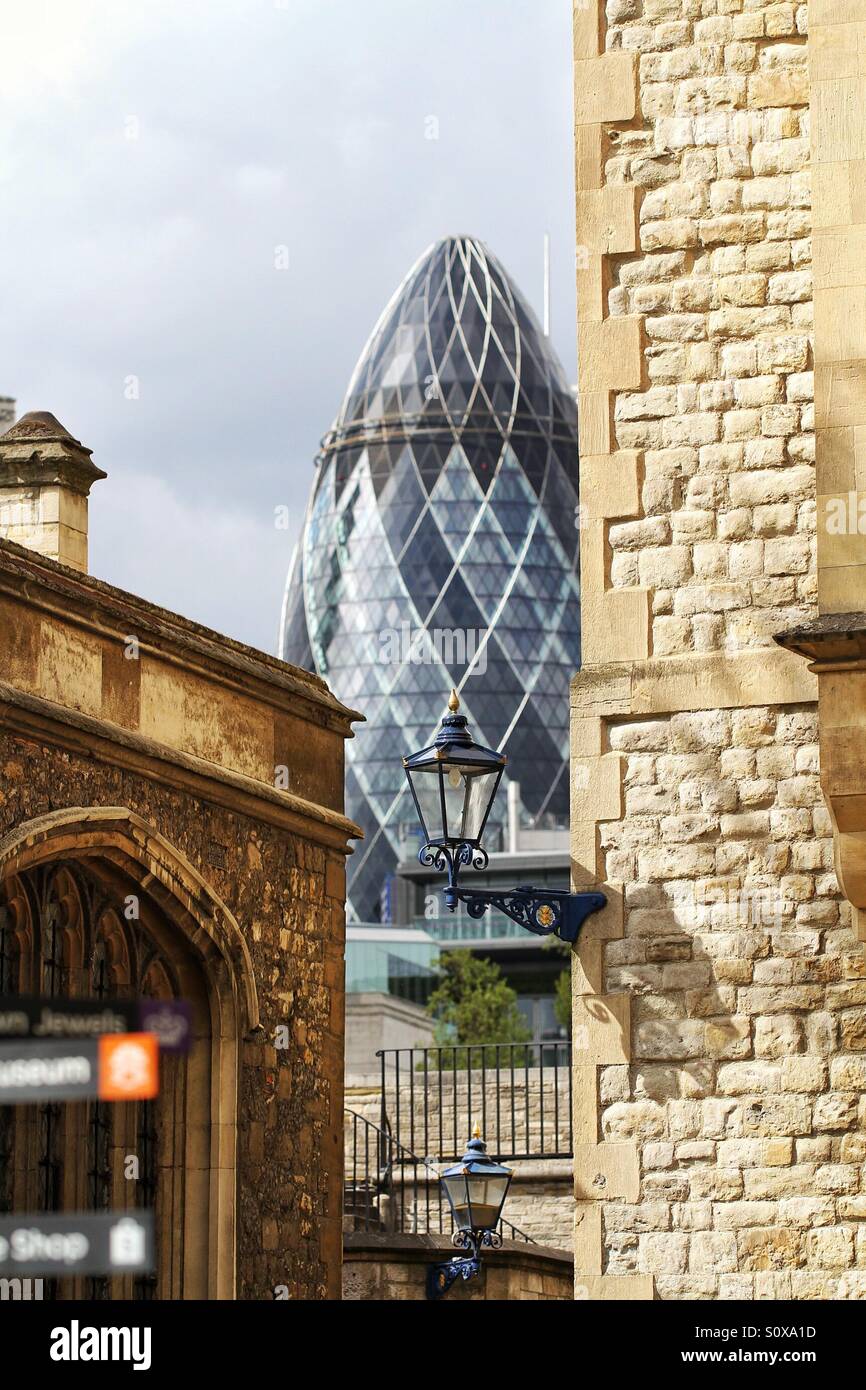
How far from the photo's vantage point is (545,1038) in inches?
2630

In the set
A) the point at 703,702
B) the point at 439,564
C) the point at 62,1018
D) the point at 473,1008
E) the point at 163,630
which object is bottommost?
the point at 62,1018

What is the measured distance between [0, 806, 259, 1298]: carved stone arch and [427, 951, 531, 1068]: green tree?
36.0 metres

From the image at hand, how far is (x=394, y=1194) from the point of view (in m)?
20.2

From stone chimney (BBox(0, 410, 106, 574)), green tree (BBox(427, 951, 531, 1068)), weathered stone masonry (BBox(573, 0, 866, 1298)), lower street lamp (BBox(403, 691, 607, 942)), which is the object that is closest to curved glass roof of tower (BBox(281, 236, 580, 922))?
green tree (BBox(427, 951, 531, 1068))

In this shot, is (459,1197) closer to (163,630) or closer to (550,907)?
(163,630)

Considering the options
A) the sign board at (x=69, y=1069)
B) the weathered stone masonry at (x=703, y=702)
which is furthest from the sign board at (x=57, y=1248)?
the weathered stone masonry at (x=703, y=702)

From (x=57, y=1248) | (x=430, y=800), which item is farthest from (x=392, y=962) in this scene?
(x=57, y=1248)

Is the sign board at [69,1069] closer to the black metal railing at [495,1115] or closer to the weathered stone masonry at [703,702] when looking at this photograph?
the weathered stone masonry at [703,702]

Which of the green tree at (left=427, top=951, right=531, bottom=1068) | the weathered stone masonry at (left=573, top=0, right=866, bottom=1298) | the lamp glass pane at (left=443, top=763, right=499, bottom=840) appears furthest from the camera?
the green tree at (left=427, top=951, right=531, bottom=1068)

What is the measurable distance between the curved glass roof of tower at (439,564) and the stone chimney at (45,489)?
258 ft

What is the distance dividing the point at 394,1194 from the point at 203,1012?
265 inches

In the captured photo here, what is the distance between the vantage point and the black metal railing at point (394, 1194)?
1959cm

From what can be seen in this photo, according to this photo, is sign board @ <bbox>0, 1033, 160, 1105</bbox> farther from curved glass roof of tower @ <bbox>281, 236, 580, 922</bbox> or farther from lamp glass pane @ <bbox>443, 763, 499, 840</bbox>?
curved glass roof of tower @ <bbox>281, 236, 580, 922</bbox>

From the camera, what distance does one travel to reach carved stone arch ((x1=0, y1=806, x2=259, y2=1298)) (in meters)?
13.3
